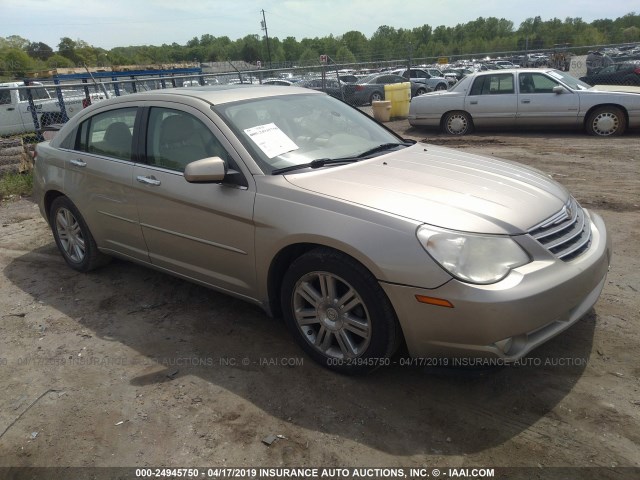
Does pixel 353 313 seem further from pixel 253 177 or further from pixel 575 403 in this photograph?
pixel 575 403

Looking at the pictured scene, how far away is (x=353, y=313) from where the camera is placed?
114 inches

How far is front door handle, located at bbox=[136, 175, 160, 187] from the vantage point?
3.69m

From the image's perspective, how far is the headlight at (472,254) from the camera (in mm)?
2477

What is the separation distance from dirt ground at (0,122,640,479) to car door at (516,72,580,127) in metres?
7.38

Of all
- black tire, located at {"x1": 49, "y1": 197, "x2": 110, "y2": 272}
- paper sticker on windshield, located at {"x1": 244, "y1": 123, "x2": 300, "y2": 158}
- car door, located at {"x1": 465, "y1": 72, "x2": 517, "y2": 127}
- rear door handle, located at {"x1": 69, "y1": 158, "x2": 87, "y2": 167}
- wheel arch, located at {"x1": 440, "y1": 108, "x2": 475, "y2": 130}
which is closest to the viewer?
paper sticker on windshield, located at {"x1": 244, "y1": 123, "x2": 300, "y2": 158}

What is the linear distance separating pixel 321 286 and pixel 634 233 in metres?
3.69

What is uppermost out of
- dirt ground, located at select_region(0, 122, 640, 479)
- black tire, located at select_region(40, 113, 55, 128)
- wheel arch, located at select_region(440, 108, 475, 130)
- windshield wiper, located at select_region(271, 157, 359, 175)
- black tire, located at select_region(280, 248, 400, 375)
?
black tire, located at select_region(40, 113, 55, 128)

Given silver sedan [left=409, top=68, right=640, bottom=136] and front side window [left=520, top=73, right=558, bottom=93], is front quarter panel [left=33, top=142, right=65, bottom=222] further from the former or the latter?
front side window [left=520, top=73, right=558, bottom=93]

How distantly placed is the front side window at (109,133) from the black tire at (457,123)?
9.16m

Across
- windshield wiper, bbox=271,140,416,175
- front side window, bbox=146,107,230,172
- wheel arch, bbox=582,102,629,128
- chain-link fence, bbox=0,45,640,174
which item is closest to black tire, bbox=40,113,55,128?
chain-link fence, bbox=0,45,640,174

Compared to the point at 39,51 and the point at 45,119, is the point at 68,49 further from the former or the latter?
the point at 45,119

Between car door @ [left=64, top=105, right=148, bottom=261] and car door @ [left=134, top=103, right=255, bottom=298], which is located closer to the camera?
car door @ [left=134, top=103, right=255, bottom=298]

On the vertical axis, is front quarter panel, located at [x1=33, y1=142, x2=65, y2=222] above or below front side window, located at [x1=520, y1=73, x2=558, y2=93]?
below

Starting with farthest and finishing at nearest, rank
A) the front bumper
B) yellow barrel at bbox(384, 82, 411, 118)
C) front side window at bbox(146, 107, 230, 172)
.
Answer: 1. yellow barrel at bbox(384, 82, 411, 118)
2. front side window at bbox(146, 107, 230, 172)
3. the front bumper
